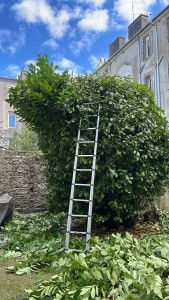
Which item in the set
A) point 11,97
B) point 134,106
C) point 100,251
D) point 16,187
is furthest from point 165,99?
point 100,251

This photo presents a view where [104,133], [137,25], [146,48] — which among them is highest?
[137,25]

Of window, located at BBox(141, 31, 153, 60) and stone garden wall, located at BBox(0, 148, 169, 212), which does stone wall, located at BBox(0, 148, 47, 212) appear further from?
window, located at BBox(141, 31, 153, 60)

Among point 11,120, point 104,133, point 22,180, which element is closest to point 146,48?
point 22,180

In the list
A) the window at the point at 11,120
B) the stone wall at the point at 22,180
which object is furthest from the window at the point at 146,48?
the window at the point at 11,120

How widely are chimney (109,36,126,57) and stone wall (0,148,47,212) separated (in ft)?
45.0

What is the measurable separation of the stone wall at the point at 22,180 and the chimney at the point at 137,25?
42.7 ft

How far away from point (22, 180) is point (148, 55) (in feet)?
40.5

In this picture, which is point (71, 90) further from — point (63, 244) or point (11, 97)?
point (63, 244)

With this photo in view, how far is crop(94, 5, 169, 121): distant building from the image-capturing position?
15828 mm

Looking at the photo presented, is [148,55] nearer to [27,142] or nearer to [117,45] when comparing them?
[117,45]

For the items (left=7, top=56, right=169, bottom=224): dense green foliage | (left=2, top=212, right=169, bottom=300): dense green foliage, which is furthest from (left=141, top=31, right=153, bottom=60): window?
(left=2, top=212, right=169, bottom=300): dense green foliage

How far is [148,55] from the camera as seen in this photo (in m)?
17.3

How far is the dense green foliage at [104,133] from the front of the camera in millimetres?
4832

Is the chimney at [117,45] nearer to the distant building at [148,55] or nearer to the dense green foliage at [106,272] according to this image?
the distant building at [148,55]
